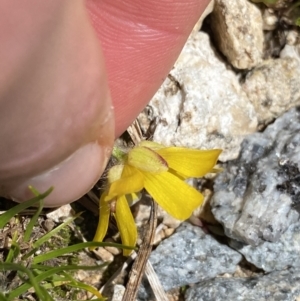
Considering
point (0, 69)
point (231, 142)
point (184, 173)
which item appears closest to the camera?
point (0, 69)

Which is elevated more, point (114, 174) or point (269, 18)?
point (269, 18)

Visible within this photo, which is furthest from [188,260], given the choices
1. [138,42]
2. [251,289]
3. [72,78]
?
[72,78]

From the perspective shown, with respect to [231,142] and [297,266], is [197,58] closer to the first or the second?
[231,142]

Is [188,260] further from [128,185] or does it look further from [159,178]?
[128,185]

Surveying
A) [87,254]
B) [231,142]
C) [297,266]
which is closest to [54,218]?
[87,254]

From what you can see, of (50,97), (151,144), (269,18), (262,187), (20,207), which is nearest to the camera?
(50,97)

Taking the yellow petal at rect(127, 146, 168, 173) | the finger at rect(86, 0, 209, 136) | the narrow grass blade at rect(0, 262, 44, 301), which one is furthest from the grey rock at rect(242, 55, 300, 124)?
the narrow grass blade at rect(0, 262, 44, 301)

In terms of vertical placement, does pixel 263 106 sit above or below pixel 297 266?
above
